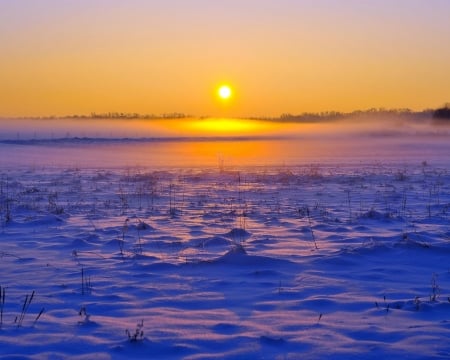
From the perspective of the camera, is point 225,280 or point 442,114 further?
point 442,114

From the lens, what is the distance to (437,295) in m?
5.97

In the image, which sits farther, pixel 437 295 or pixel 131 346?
pixel 437 295

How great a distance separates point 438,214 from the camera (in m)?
11.4

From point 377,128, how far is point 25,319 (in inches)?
4062

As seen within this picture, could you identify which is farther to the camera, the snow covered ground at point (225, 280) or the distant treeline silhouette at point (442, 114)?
the distant treeline silhouette at point (442, 114)

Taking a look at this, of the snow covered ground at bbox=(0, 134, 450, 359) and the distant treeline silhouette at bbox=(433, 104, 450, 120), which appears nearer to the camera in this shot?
the snow covered ground at bbox=(0, 134, 450, 359)

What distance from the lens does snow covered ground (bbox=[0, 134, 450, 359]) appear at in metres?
4.66

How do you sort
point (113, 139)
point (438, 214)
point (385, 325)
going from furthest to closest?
point (113, 139)
point (438, 214)
point (385, 325)

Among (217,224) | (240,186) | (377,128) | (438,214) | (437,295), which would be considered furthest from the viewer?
(377,128)

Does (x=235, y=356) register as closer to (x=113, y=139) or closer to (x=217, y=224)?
(x=217, y=224)

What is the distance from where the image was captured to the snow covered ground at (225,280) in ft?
15.3

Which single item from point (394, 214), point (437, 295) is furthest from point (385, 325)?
point (394, 214)

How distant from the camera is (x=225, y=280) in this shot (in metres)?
6.61

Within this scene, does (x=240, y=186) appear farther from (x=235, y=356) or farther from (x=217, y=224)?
(x=235, y=356)
